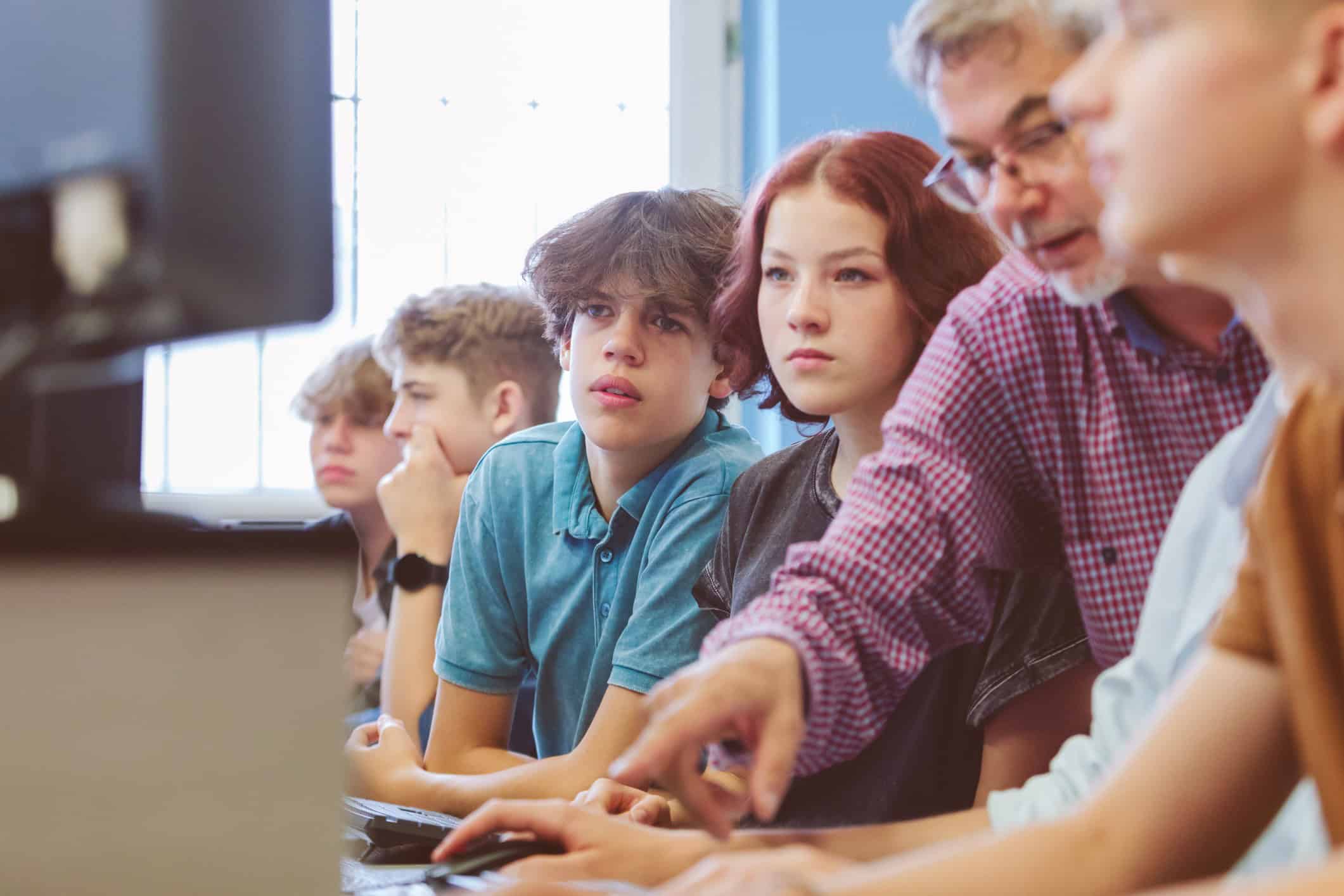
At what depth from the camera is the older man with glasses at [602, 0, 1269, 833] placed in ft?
2.87

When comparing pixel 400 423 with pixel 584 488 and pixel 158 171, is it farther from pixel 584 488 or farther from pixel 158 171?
pixel 158 171

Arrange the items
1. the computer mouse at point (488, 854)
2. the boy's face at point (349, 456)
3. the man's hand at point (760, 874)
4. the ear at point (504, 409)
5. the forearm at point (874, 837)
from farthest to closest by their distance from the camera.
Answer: the boy's face at point (349, 456), the ear at point (504, 409), the forearm at point (874, 837), the computer mouse at point (488, 854), the man's hand at point (760, 874)

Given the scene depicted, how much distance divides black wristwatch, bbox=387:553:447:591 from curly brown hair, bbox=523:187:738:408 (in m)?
0.44

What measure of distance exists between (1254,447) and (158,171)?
0.55m

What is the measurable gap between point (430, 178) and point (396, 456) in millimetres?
693

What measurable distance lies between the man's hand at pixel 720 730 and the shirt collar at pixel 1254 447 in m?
0.26

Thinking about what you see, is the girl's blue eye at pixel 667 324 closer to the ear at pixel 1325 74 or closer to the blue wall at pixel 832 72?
the blue wall at pixel 832 72

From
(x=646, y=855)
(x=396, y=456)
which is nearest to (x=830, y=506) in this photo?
(x=646, y=855)

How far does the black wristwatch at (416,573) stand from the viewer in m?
1.97

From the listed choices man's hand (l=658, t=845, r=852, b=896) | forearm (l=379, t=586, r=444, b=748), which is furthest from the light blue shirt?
forearm (l=379, t=586, r=444, b=748)

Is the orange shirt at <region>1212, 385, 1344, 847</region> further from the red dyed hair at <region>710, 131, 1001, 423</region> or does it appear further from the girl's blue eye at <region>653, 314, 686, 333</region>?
the girl's blue eye at <region>653, 314, 686, 333</region>

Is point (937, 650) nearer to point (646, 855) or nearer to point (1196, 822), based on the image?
point (646, 855)

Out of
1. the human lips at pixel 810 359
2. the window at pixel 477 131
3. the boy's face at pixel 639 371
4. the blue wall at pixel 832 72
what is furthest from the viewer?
the window at pixel 477 131

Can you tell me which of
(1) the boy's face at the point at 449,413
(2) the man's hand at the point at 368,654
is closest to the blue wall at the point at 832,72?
(1) the boy's face at the point at 449,413
